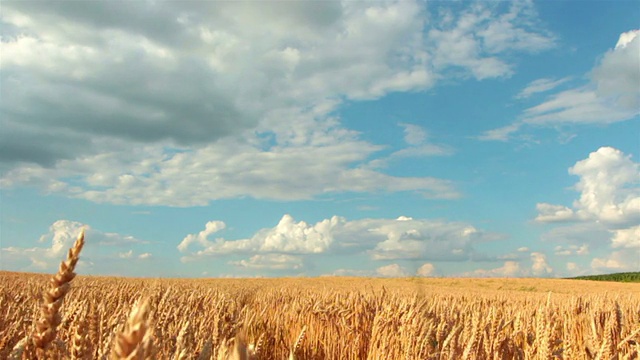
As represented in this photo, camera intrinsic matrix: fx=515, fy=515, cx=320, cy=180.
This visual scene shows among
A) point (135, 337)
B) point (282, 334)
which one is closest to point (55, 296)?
point (135, 337)

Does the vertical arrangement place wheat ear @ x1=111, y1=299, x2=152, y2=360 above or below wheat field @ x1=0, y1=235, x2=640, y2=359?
above

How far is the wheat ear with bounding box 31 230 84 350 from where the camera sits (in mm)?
912

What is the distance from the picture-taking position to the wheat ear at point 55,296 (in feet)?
2.99

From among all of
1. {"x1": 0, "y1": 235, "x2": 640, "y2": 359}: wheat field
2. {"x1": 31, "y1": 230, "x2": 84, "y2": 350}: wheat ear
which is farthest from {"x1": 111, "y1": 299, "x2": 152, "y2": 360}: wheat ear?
{"x1": 31, "y1": 230, "x2": 84, "y2": 350}: wheat ear

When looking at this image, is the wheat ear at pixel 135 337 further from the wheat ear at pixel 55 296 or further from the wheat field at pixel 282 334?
the wheat ear at pixel 55 296

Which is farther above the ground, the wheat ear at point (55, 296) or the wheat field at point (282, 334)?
the wheat ear at point (55, 296)

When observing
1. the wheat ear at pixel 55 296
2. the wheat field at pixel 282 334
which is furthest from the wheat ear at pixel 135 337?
the wheat ear at pixel 55 296

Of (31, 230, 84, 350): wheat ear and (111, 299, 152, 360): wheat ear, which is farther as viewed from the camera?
(31, 230, 84, 350): wheat ear

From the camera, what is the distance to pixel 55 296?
0.97 metres

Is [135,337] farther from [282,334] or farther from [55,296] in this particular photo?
[282,334]

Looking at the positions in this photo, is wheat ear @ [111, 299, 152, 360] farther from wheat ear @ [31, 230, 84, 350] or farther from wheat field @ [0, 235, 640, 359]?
wheat ear @ [31, 230, 84, 350]

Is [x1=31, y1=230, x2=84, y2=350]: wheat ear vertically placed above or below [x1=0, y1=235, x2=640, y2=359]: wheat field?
above

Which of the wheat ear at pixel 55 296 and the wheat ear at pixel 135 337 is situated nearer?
the wheat ear at pixel 135 337

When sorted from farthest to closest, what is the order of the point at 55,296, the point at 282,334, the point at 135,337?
the point at 282,334
the point at 55,296
the point at 135,337
